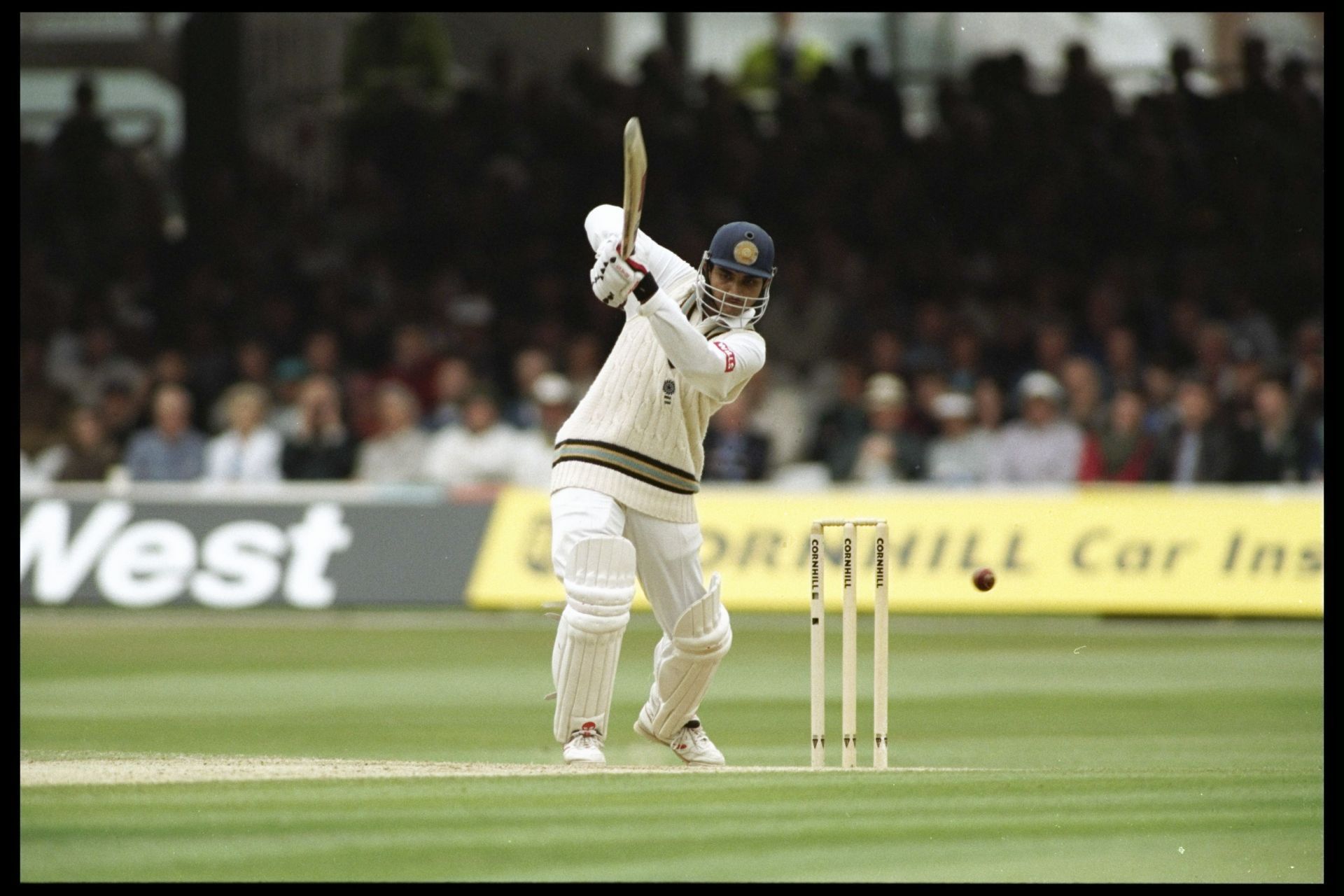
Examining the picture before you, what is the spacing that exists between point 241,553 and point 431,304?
3753 mm

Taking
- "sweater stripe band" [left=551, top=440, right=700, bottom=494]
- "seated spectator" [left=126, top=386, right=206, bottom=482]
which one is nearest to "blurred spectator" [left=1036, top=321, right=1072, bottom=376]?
"seated spectator" [left=126, top=386, right=206, bottom=482]

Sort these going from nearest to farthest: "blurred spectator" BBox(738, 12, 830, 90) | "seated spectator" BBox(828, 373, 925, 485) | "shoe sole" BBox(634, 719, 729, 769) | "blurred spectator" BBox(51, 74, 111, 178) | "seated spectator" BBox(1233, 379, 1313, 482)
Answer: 1. "shoe sole" BBox(634, 719, 729, 769)
2. "seated spectator" BBox(1233, 379, 1313, 482)
3. "seated spectator" BBox(828, 373, 925, 485)
4. "blurred spectator" BBox(738, 12, 830, 90)
5. "blurred spectator" BBox(51, 74, 111, 178)

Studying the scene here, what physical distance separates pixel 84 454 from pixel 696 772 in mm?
9567

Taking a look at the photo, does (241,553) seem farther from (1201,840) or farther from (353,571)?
(1201,840)

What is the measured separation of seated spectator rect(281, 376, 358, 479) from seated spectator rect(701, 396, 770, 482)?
98.7 inches

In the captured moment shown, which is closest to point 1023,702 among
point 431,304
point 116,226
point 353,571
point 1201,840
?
point 1201,840

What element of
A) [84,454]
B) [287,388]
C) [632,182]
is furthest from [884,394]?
[632,182]

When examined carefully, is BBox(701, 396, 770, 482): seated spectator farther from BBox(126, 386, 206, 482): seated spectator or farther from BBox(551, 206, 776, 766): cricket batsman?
BBox(551, 206, 776, 766): cricket batsman

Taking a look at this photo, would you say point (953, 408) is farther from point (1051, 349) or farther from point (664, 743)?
point (664, 743)

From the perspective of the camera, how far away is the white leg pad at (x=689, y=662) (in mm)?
6305

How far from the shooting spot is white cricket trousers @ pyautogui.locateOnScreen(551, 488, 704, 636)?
6176 millimetres

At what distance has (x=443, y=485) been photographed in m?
13.7

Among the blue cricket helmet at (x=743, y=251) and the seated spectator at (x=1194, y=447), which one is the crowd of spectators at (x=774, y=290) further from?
the blue cricket helmet at (x=743, y=251)

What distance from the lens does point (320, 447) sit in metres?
14.2
